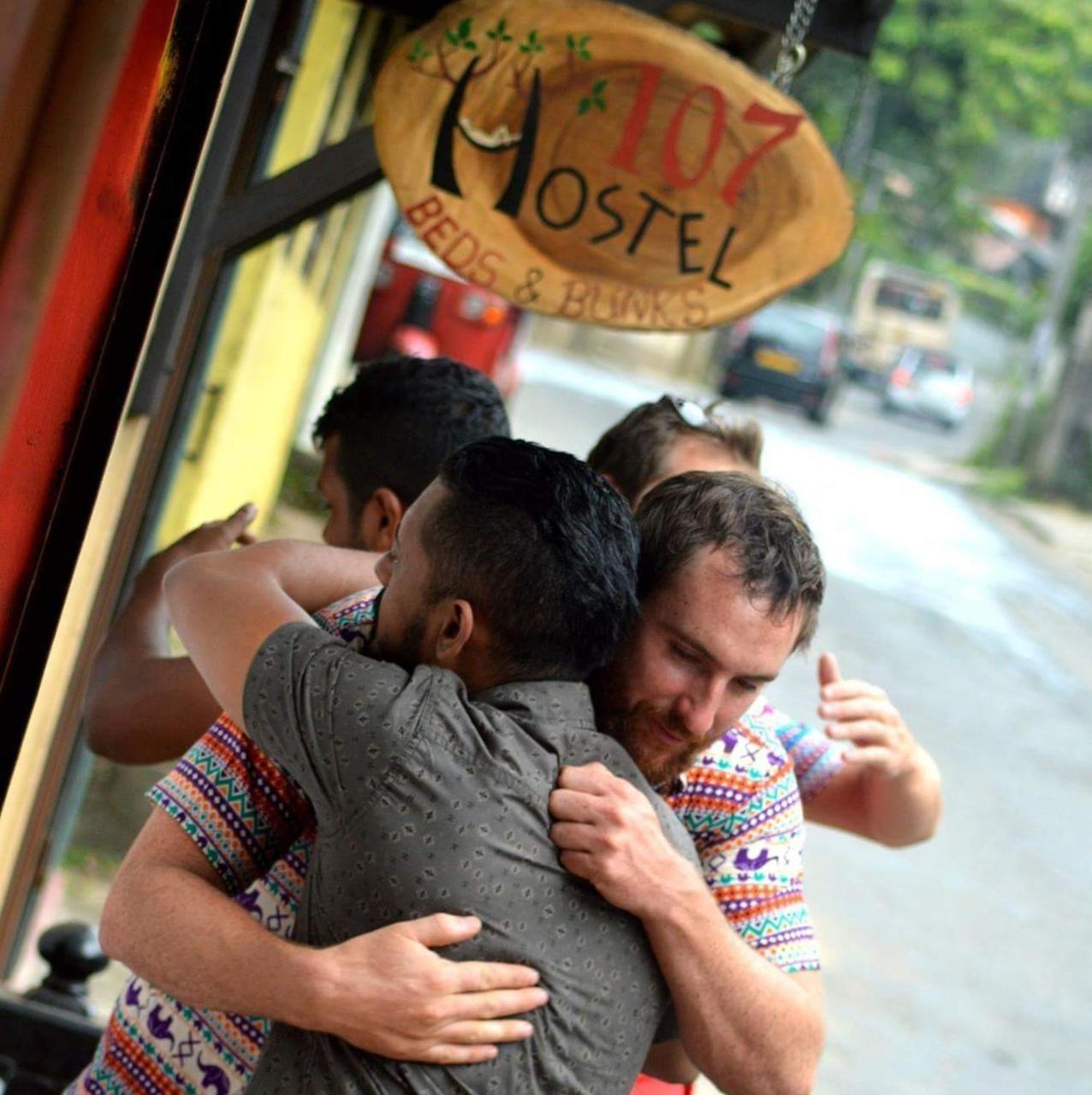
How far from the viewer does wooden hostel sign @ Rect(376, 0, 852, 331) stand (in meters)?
2.77

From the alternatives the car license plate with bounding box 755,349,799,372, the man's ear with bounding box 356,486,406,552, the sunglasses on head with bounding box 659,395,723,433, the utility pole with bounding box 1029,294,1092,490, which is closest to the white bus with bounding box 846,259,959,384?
the utility pole with bounding box 1029,294,1092,490

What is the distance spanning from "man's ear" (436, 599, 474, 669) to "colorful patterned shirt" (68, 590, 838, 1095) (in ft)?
0.50

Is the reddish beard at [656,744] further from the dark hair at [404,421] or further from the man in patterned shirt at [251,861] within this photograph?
the dark hair at [404,421]

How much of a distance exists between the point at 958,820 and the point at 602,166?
7328 millimetres

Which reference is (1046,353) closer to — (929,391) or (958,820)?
(929,391)

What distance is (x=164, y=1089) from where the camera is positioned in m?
1.88

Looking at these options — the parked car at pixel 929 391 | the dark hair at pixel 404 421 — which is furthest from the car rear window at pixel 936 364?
the dark hair at pixel 404 421

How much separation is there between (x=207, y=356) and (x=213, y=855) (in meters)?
2.97

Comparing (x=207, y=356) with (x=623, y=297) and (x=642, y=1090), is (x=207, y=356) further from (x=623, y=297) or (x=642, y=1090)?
(x=642, y=1090)

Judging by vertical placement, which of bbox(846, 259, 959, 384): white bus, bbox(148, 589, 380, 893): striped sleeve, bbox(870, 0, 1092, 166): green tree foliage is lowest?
bbox(148, 589, 380, 893): striped sleeve

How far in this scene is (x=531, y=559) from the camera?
1595mm

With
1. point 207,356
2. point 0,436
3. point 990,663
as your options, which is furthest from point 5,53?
point 990,663

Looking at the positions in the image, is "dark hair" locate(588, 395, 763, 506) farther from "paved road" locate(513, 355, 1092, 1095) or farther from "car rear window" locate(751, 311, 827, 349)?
"car rear window" locate(751, 311, 827, 349)

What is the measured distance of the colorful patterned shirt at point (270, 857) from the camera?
169cm
